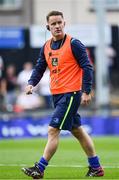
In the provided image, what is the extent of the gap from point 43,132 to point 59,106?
13.2 m

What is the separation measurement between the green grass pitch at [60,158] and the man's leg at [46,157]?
303 mm

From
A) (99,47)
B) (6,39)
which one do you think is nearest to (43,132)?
(99,47)

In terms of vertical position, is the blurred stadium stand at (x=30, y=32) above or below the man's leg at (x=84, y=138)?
below

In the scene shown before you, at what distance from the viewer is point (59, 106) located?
13.0 metres

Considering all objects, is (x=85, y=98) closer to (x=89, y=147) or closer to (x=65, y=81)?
(x=65, y=81)

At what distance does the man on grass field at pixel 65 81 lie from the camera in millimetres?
12898

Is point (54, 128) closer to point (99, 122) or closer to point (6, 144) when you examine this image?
point (6, 144)

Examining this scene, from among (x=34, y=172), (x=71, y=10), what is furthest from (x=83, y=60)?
(x=71, y=10)

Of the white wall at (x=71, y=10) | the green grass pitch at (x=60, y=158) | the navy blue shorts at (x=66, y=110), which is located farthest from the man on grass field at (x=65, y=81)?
the white wall at (x=71, y=10)

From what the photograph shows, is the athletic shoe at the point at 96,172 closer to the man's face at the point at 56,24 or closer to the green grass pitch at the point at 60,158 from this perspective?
the green grass pitch at the point at 60,158

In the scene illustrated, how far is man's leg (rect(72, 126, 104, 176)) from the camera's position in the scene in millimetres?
13281

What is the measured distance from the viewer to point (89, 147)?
13367 mm

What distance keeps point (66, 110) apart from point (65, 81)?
0.40 metres

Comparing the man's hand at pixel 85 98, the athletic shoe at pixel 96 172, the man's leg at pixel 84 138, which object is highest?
the man's hand at pixel 85 98
